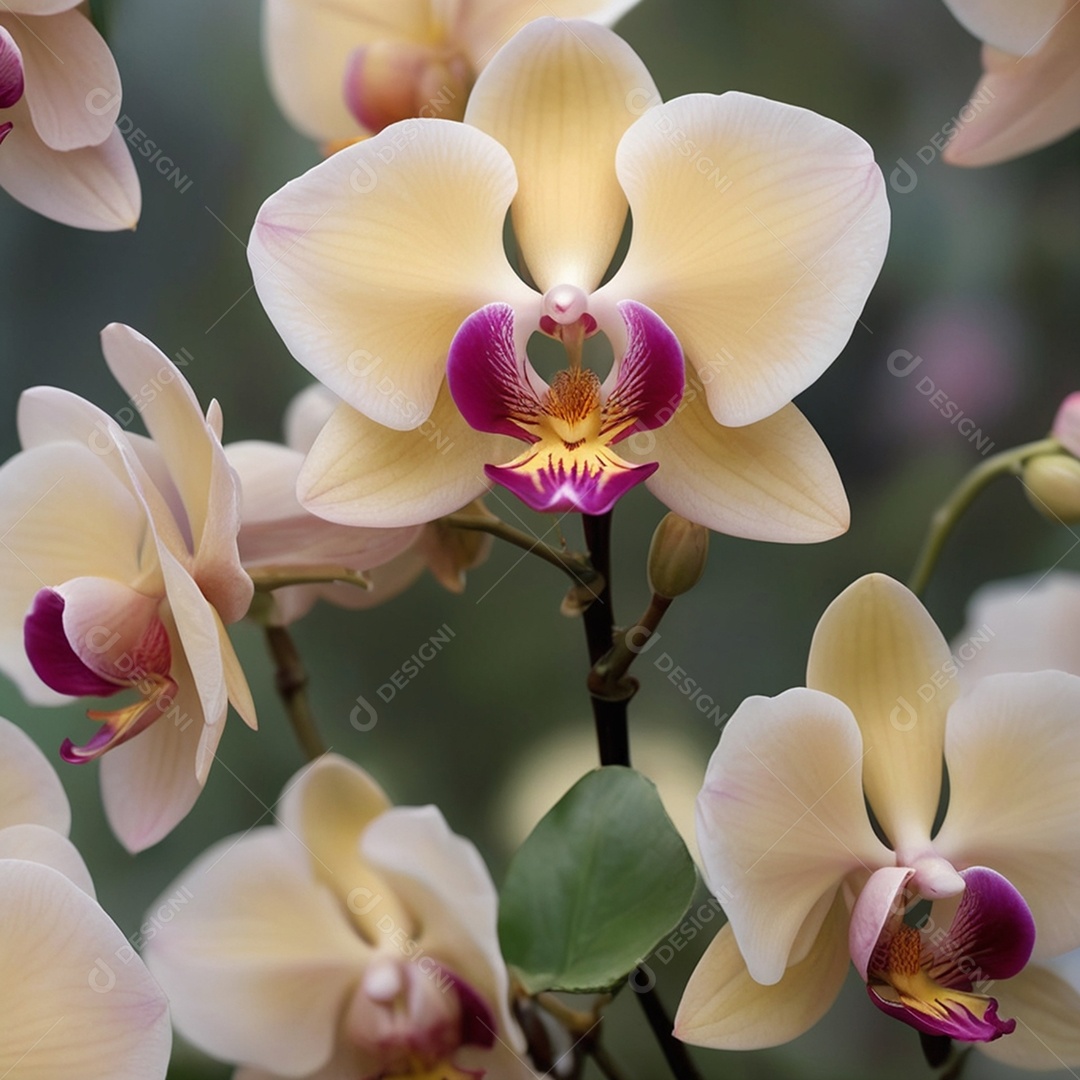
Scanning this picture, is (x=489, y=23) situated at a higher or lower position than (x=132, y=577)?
higher

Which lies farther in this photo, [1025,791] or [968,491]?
[968,491]

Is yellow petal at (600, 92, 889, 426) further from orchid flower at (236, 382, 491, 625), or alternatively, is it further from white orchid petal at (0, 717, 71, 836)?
white orchid petal at (0, 717, 71, 836)

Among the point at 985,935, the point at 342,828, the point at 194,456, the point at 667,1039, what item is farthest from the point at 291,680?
the point at 985,935

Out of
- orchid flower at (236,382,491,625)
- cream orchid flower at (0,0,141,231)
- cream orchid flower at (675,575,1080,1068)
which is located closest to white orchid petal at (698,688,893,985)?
cream orchid flower at (675,575,1080,1068)

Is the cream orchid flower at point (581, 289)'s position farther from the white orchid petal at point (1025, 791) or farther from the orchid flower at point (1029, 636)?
the orchid flower at point (1029, 636)

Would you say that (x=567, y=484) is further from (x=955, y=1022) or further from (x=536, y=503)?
(x=955, y=1022)

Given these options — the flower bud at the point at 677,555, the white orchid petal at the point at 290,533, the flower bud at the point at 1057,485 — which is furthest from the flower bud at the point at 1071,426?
the white orchid petal at the point at 290,533
